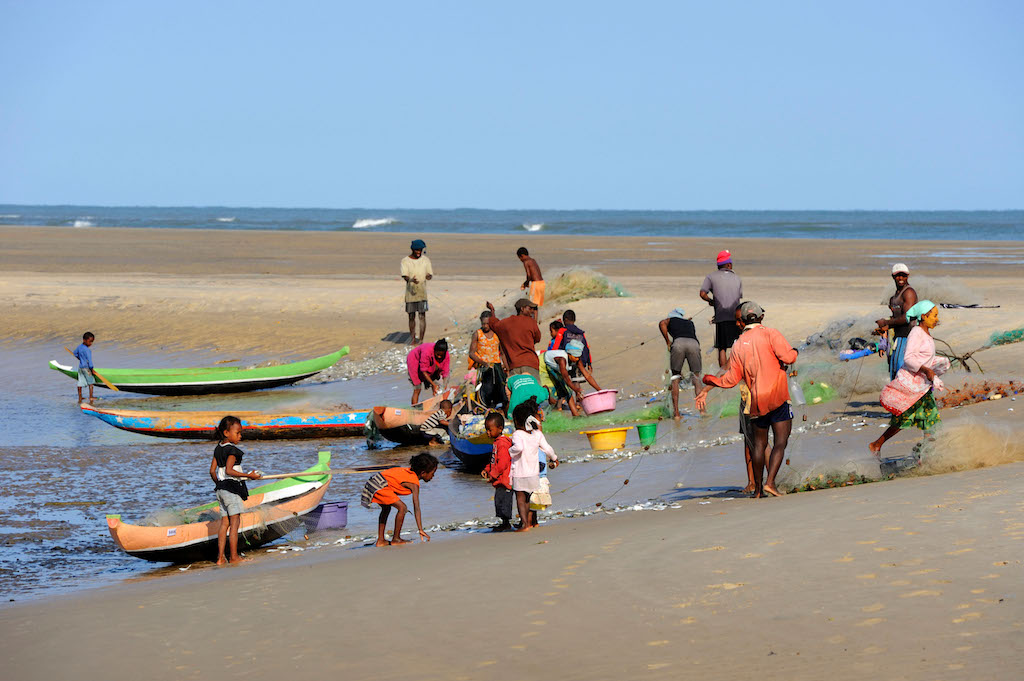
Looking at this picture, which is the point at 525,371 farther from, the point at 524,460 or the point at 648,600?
the point at 648,600

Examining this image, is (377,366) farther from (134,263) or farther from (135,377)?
(134,263)

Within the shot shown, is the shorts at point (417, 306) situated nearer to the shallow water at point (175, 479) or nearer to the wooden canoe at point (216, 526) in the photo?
the shallow water at point (175, 479)

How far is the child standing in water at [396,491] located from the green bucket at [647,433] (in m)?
3.61

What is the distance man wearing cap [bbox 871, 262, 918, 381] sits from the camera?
437 inches

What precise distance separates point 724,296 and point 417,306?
7.83m

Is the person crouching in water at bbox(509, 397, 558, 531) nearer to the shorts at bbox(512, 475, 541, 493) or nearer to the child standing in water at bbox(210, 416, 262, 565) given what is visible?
the shorts at bbox(512, 475, 541, 493)

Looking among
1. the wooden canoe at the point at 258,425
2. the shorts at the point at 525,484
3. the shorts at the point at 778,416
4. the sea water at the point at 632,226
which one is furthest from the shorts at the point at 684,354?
the sea water at the point at 632,226

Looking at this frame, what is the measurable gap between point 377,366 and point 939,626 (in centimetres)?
1630

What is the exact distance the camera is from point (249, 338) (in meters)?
24.2

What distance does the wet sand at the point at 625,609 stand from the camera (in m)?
5.43

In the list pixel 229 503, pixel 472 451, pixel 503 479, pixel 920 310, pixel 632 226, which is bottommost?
pixel 472 451

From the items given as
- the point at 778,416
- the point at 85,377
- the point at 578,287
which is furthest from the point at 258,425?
the point at 578,287

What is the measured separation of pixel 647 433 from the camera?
12.7m

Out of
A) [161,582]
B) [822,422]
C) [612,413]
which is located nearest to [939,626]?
[161,582]
